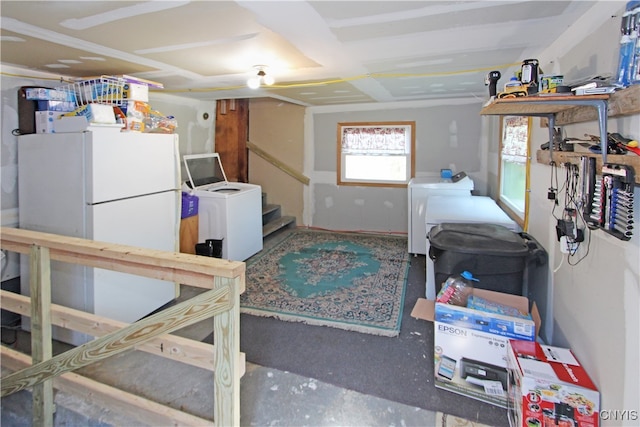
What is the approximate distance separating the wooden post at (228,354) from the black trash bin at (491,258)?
57.7 inches

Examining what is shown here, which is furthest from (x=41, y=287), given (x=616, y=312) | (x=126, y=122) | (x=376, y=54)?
(x=616, y=312)

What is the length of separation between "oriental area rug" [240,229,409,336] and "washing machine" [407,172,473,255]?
0.22 meters

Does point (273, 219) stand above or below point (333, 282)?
above

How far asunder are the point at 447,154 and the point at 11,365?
479cm

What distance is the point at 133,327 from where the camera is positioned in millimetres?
1559

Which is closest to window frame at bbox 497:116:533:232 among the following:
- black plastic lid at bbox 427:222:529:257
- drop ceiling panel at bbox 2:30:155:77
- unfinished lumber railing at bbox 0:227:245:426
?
black plastic lid at bbox 427:222:529:257

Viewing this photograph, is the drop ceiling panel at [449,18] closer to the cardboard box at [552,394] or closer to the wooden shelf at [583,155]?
the wooden shelf at [583,155]

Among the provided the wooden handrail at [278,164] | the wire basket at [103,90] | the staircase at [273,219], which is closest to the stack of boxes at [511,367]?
the wire basket at [103,90]

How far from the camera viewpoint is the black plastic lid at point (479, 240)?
7.27ft

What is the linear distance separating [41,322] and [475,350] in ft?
7.39

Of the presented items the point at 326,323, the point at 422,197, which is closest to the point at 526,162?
the point at 422,197

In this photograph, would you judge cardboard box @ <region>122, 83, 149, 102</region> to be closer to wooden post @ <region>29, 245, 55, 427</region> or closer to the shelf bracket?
wooden post @ <region>29, 245, 55, 427</region>

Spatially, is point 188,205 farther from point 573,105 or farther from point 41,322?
point 573,105

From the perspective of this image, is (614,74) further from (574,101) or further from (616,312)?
(616,312)
